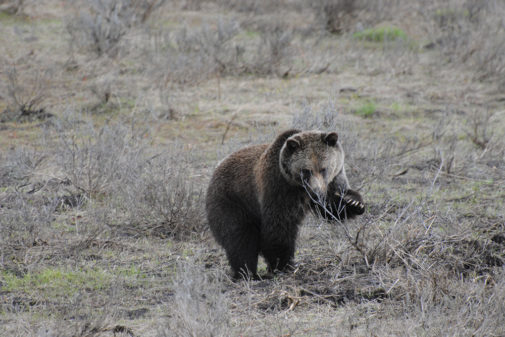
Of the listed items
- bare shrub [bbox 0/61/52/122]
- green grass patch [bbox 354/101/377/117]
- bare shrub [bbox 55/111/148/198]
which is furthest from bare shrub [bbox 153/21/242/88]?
bare shrub [bbox 55/111/148/198]

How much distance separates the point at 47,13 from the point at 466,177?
12.1 m

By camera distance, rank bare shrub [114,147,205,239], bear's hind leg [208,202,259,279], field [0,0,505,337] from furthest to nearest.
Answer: bare shrub [114,147,205,239], bear's hind leg [208,202,259,279], field [0,0,505,337]

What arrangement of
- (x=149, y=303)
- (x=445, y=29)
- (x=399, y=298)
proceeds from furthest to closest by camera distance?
(x=445, y=29), (x=149, y=303), (x=399, y=298)

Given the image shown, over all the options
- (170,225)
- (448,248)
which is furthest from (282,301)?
(170,225)

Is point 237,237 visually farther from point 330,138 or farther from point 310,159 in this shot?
point 330,138

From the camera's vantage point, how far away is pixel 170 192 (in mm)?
7113

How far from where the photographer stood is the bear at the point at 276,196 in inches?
219

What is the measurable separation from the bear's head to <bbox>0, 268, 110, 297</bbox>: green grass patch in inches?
69.9

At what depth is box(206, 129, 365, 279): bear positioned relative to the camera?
5559mm

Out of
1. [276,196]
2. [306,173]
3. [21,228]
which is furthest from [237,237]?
[21,228]

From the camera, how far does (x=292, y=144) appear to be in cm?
554

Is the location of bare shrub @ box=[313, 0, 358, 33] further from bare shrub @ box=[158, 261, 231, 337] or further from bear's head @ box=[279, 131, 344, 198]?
bare shrub @ box=[158, 261, 231, 337]

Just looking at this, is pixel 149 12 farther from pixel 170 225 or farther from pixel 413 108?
pixel 170 225

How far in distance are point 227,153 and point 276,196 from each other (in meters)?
3.05
